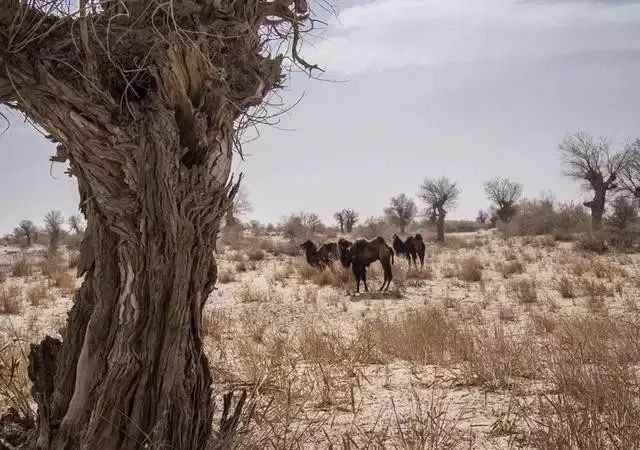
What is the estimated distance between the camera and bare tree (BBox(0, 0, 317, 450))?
9.96ft

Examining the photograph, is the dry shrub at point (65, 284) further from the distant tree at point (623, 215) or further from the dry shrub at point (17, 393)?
the distant tree at point (623, 215)

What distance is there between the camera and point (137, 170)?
3.06 meters

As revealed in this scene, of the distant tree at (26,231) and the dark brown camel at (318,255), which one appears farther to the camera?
the distant tree at (26,231)

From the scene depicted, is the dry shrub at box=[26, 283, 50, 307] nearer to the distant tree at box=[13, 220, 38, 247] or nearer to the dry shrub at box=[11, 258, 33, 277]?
the dry shrub at box=[11, 258, 33, 277]

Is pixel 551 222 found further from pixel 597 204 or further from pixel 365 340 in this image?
pixel 365 340

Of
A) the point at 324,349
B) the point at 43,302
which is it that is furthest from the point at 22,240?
the point at 324,349

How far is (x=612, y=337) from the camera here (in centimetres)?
635

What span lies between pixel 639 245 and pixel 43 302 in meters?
25.6

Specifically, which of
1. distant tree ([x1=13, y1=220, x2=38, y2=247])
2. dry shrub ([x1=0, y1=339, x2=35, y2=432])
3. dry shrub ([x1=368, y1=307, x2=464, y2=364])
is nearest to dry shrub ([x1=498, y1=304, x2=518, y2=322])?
dry shrub ([x1=368, y1=307, x2=464, y2=364])

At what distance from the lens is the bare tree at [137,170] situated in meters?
3.04

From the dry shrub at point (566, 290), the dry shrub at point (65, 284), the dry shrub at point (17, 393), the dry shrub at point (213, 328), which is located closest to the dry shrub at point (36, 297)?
the dry shrub at point (65, 284)

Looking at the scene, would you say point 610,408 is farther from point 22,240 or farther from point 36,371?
point 22,240

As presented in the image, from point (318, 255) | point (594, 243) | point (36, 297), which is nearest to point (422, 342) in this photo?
point (36, 297)

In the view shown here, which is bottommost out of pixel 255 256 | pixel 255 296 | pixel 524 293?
pixel 524 293
